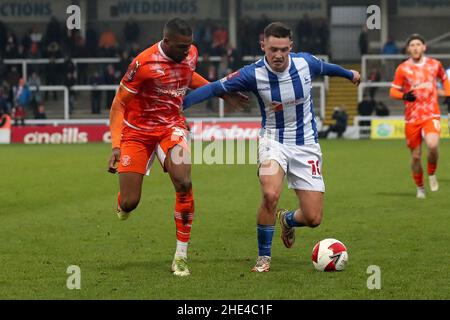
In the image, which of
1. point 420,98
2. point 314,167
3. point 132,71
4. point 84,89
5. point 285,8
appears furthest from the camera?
point 285,8

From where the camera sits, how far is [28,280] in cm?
900

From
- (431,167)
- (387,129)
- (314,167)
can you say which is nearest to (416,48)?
(431,167)

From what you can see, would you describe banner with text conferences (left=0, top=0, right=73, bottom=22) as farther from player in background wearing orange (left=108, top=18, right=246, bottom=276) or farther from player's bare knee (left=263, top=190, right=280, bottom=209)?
player's bare knee (left=263, top=190, right=280, bottom=209)

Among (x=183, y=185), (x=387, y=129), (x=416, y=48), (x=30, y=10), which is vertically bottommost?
(x=387, y=129)

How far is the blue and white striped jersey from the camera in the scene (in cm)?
958

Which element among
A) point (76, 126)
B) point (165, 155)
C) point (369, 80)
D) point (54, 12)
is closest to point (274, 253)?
point (165, 155)

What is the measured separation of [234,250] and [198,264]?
1.08m

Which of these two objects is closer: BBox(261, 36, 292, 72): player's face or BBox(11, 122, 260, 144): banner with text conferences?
BBox(261, 36, 292, 72): player's face

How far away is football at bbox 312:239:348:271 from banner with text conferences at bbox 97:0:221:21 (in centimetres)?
3645

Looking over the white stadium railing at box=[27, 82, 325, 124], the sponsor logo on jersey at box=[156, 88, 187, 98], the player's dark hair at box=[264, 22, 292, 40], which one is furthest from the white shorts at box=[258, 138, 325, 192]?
the white stadium railing at box=[27, 82, 325, 124]

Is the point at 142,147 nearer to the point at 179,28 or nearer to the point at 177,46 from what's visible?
the point at 177,46

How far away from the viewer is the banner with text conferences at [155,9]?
45.6 metres

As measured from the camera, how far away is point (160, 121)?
10.2 m

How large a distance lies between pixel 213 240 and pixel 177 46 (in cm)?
302
